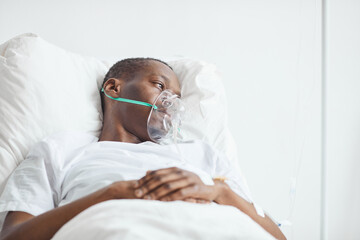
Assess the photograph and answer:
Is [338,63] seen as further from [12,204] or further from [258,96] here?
[12,204]

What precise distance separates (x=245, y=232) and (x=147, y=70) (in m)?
0.92

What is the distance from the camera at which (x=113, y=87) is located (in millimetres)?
1646

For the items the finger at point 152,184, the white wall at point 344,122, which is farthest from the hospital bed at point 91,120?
the white wall at point 344,122

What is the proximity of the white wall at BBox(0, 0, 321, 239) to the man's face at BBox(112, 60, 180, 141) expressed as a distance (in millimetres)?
599

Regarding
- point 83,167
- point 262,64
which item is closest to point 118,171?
point 83,167

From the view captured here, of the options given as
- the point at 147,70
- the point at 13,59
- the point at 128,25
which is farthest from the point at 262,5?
the point at 13,59

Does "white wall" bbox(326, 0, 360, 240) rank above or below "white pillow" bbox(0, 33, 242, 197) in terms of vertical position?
below

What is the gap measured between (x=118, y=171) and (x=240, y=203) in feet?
1.27

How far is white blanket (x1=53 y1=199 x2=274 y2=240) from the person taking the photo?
0.79m

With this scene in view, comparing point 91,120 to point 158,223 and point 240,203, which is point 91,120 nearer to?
point 240,203

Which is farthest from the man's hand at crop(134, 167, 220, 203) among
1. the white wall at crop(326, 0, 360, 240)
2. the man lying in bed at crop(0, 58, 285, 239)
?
the white wall at crop(326, 0, 360, 240)

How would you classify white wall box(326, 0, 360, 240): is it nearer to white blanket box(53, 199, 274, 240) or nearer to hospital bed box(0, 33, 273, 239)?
hospital bed box(0, 33, 273, 239)

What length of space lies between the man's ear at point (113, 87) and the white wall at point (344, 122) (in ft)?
4.60

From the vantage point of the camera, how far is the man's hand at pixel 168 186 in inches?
39.0
